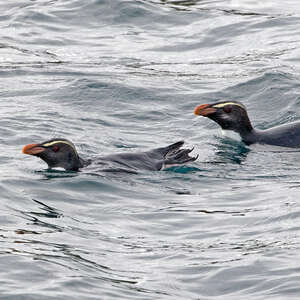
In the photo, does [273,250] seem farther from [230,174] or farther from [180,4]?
[180,4]

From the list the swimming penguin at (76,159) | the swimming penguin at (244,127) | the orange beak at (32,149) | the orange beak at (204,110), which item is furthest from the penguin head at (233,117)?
the orange beak at (32,149)

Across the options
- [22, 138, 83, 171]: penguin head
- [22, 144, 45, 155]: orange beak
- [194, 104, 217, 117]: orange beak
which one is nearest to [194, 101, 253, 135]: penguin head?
[194, 104, 217, 117]: orange beak

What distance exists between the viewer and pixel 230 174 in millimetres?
11906

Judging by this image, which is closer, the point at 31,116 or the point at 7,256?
the point at 7,256

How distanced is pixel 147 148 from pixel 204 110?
3.48 feet

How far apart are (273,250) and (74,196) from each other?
3.07 m

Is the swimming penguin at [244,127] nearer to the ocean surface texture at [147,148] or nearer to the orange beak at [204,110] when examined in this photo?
the orange beak at [204,110]

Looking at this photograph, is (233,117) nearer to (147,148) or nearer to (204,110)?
(204,110)

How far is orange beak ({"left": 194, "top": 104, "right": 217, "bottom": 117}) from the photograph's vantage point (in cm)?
1334

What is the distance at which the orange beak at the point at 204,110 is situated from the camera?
1334 centimetres

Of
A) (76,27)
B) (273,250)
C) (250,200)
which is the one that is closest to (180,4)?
(76,27)

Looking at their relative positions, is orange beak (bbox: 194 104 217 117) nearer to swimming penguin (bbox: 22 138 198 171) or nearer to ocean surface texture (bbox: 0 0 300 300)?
ocean surface texture (bbox: 0 0 300 300)

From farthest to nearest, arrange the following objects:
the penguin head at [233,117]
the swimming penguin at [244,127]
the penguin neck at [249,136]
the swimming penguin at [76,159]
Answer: the penguin head at [233,117], the penguin neck at [249,136], the swimming penguin at [244,127], the swimming penguin at [76,159]

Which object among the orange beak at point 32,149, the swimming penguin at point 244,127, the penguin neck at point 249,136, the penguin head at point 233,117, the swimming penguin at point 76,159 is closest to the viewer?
the orange beak at point 32,149
